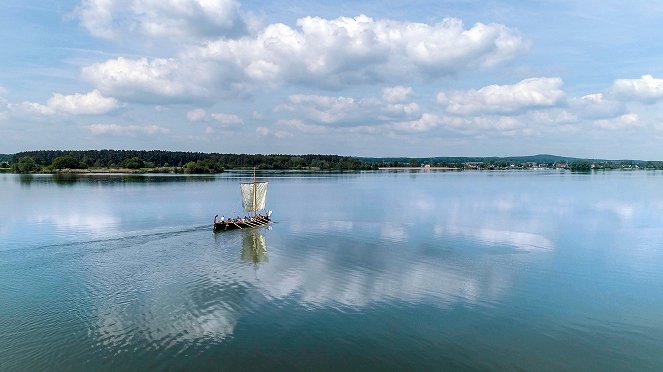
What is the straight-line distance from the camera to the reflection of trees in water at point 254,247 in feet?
96.5

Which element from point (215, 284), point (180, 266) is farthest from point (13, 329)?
point (180, 266)

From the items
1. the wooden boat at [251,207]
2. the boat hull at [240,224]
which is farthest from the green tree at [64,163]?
the boat hull at [240,224]

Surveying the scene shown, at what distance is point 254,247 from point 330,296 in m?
13.8

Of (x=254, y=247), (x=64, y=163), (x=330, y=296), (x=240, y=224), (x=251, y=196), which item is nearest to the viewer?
(x=330, y=296)

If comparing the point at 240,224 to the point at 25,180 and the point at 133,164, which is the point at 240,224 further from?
the point at 133,164

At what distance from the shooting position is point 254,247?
33.4 metres

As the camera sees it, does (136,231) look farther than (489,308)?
Yes

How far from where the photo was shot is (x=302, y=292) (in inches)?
847

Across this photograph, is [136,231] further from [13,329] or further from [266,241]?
[13,329]

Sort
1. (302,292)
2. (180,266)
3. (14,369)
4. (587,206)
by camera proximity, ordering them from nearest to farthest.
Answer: (14,369), (302,292), (180,266), (587,206)

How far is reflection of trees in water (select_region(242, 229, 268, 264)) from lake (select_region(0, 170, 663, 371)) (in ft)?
0.45

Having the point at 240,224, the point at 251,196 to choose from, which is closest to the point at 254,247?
the point at 240,224

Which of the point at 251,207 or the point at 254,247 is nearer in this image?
the point at 254,247

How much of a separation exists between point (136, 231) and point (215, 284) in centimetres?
1806
